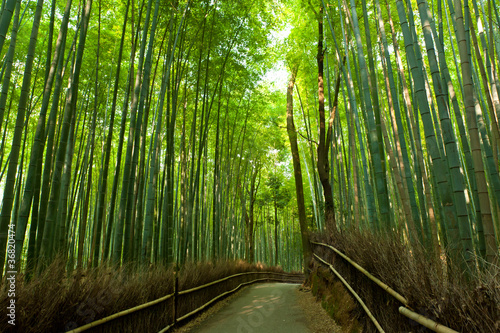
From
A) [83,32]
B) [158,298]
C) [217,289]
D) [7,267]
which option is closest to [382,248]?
[158,298]

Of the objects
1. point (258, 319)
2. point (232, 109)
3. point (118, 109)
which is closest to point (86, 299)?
point (258, 319)

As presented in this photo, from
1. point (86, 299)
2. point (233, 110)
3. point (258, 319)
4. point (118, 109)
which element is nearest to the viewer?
point (86, 299)

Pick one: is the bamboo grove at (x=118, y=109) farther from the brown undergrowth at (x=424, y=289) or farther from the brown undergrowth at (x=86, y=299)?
the brown undergrowth at (x=424, y=289)

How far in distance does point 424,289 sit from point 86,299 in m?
1.90

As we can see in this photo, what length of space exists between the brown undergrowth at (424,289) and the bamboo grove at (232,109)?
158mm

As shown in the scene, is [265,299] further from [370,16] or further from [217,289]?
[370,16]

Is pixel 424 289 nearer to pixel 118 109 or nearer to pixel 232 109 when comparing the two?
pixel 232 109

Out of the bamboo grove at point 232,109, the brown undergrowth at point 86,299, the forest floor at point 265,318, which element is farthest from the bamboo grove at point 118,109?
the forest floor at point 265,318

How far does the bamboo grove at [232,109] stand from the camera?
A: 2055 mm

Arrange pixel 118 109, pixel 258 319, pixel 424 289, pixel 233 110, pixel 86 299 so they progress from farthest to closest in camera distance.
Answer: pixel 233 110 < pixel 118 109 < pixel 258 319 < pixel 86 299 < pixel 424 289

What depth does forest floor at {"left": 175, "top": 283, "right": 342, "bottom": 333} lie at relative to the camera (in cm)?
338

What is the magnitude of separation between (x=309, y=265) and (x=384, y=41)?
16.9 ft

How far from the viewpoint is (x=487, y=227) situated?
5.04ft

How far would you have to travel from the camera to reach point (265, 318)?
3.95m
